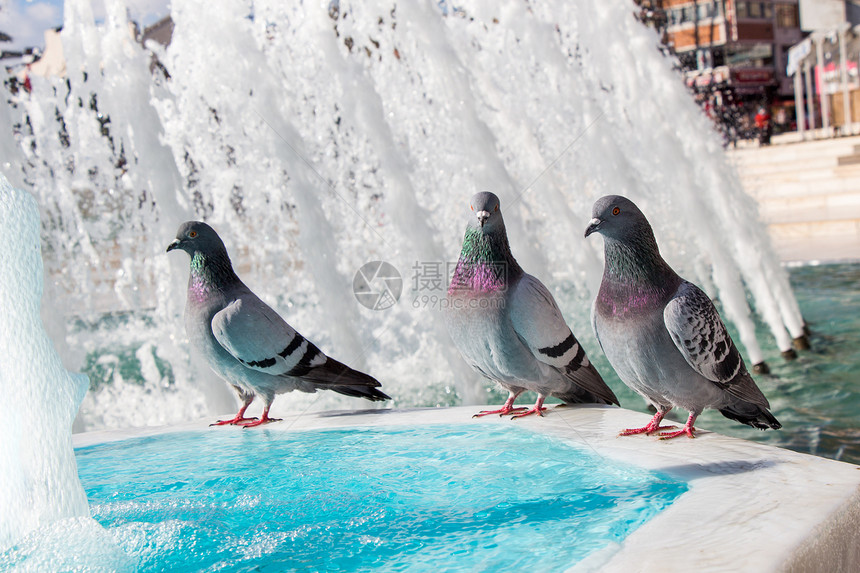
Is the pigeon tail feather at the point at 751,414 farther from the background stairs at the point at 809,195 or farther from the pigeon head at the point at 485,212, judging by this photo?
the background stairs at the point at 809,195

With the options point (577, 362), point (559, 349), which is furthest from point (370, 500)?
point (577, 362)

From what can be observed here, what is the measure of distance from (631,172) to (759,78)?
36760 millimetres

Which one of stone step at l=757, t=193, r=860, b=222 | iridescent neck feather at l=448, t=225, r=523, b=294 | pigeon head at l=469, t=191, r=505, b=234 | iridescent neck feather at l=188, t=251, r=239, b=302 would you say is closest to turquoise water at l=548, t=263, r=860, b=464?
iridescent neck feather at l=448, t=225, r=523, b=294

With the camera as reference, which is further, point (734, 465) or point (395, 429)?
point (395, 429)

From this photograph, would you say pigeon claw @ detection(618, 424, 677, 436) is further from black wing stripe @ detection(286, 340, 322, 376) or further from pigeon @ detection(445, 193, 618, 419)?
black wing stripe @ detection(286, 340, 322, 376)

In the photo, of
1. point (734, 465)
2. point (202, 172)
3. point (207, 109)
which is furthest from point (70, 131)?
point (734, 465)

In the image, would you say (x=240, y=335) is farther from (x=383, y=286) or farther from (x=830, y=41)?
(x=830, y=41)

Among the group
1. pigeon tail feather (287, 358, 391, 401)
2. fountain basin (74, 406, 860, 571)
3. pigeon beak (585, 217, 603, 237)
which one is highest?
pigeon beak (585, 217, 603, 237)

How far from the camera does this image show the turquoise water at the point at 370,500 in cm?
193

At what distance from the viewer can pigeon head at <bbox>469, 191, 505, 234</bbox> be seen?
2.78m

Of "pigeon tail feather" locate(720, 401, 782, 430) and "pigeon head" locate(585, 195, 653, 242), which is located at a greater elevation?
"pigeon head" locate(585, 195, 653, 242)

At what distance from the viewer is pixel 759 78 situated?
39438 millimetres

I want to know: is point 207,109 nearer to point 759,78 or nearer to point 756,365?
point 756,365

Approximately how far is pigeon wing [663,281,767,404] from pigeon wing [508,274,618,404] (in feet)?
1.56
